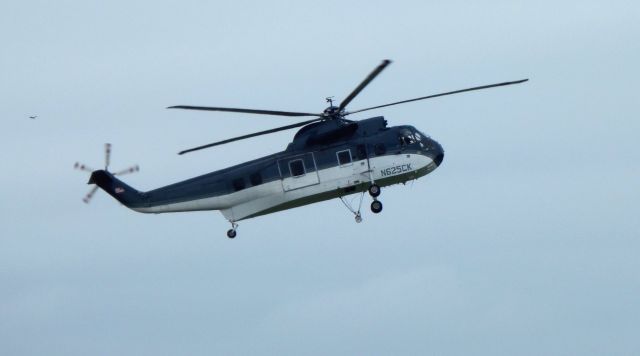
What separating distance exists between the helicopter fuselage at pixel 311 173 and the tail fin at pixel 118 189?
0.91 metres

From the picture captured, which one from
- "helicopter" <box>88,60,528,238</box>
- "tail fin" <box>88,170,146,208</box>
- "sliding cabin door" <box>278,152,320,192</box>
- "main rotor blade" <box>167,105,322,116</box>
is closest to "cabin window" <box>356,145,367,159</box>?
"helicopter" <box>88,60,528,238</box>

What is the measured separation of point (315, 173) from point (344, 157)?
1.82 meters

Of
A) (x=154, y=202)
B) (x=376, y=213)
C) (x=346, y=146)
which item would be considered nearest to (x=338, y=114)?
(x=346, y=146)

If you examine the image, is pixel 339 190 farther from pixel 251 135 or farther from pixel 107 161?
pixel 107 161

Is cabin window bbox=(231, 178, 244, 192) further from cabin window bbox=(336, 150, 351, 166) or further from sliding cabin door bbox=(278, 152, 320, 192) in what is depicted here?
cabin window bbox=(336, 150, 351, 166)

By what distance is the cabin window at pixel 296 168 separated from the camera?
58.5 meters

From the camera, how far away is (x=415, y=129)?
60.3 meters

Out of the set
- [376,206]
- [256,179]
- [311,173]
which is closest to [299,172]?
[311,173]

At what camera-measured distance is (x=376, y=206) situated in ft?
191

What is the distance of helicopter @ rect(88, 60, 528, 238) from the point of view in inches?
2303

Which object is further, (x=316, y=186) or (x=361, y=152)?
(x=361, y=152)

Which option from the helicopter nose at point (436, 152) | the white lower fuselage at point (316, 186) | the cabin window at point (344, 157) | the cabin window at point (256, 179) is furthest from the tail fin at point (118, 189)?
the helicopter nose at point (436, 152)

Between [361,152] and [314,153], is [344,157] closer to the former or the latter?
[361,152]

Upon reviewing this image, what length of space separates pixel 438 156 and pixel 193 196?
13.9 m
